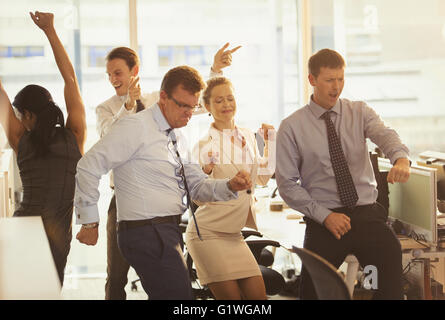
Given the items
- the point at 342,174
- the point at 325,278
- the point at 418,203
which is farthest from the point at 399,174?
the point at 418,203

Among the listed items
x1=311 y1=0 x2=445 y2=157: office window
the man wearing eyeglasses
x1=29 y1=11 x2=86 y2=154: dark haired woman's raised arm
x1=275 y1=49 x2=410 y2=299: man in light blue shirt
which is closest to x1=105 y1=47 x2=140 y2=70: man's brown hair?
the man wearing eyeglasses

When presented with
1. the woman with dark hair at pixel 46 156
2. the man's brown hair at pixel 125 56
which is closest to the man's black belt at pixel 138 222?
the woman with dark hair at pixel 46 156

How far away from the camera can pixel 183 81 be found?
8.24ft

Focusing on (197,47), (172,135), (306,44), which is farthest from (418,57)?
(172,135)

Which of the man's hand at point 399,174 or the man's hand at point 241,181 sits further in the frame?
the man's hand at point 399,174

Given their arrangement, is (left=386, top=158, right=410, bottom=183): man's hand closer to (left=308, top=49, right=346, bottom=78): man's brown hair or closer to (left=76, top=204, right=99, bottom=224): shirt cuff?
(left=308, top=49, right=346, bottom=78): man's brown hair

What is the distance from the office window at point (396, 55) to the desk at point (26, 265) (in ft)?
15.5

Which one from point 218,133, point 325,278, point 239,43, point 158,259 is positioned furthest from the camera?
point 239,43

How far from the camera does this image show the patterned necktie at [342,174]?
288 centimetres

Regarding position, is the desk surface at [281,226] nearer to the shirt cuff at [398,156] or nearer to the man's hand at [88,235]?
the shirt cuff at [398,156]

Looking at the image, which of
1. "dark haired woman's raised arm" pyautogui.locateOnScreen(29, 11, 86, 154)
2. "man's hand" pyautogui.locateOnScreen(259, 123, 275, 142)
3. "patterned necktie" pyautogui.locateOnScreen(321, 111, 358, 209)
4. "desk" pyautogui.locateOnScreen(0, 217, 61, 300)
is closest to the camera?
"desk" pyautogui.locateOnScreen(0, 217, 61, 300)

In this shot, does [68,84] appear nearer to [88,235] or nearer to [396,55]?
[88,235]

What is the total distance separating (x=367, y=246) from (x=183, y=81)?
1101 mm

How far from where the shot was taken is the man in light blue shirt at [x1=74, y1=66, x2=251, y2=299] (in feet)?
7.95
